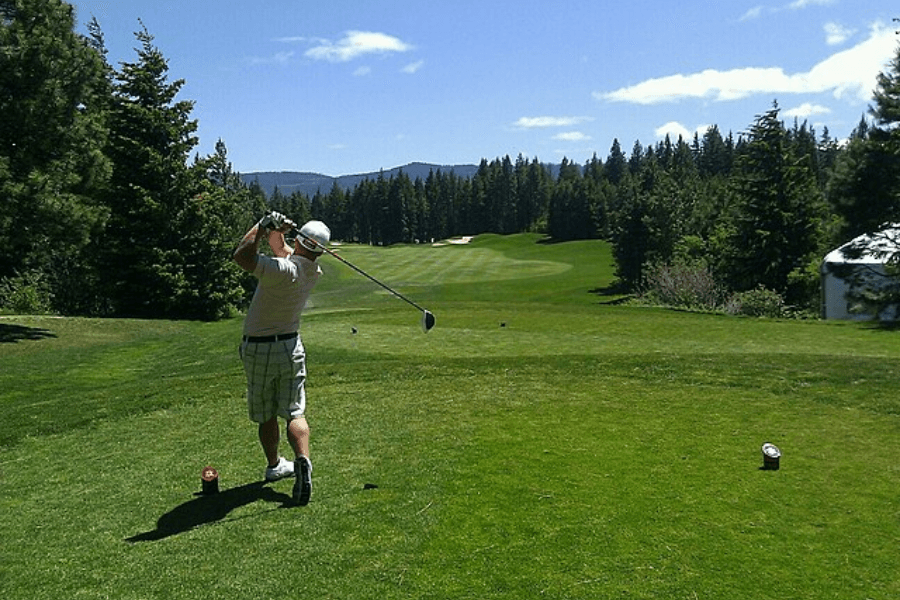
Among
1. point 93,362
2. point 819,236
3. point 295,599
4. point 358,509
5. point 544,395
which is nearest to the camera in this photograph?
point 295,599

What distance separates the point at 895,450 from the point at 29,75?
23.3m

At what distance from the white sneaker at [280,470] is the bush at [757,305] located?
106ft

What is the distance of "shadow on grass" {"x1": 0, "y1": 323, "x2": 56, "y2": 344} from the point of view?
2008 cm

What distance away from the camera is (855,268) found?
3466cm

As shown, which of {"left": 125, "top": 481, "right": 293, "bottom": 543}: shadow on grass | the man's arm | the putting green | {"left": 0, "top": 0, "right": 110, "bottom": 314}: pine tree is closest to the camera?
{"left": 125, "top": 481, "right": 293, "bottom": 543}: shadow on grass

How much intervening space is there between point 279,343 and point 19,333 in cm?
1907

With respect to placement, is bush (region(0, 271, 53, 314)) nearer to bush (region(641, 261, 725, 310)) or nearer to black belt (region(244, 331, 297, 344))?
bush (region(641, 261, 725, 310))

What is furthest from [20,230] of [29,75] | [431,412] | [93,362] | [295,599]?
A: [295,599]

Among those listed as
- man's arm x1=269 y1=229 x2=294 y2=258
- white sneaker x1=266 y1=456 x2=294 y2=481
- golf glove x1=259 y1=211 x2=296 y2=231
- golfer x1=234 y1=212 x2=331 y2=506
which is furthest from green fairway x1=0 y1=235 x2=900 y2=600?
golf glove x1=259 y1=211 x2=296 y2=231

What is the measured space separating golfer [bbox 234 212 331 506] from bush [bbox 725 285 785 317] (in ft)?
106

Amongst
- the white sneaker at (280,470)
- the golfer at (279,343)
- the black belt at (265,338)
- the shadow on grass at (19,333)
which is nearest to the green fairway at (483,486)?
the white sneaker at (280,470)

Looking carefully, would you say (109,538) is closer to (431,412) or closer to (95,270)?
(431,412)

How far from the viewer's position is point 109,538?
4684mm

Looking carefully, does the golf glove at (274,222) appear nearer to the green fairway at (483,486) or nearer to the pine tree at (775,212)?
the green fairway at (483,486)
